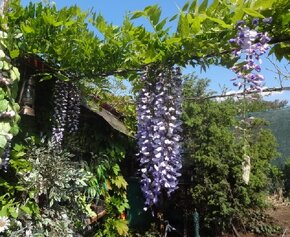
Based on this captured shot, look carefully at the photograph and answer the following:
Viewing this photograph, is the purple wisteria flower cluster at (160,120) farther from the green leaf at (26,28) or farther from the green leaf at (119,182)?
the green leaf at (119,182)

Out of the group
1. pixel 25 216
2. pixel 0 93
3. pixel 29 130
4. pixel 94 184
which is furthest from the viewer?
pixel 94 184

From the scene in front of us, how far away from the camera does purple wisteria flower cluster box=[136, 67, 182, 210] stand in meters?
3.13

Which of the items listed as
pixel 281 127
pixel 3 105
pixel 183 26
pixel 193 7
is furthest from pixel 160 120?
pixel 281 127

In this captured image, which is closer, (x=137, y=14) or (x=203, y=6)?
(x=203, y=6)

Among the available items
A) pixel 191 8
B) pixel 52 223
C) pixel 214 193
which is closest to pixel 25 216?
pixel 52 223

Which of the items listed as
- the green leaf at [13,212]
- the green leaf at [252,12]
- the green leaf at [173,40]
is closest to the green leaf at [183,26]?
the green leaf at [173,40]

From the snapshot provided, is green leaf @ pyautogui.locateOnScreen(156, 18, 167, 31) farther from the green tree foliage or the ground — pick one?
the ground

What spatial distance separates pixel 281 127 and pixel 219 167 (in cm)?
497

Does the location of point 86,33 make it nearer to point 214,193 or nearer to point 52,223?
point 52,223

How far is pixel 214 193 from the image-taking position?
19.0 feet

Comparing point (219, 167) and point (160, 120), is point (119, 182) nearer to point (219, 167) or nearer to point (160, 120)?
point (219, 167)

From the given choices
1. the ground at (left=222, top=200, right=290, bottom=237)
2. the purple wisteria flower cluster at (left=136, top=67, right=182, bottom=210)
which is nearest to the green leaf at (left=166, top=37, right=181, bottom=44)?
the purple wisteria flower cluster at (left=136, top=67, right=182, bottom=210)

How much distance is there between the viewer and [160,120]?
3203 millimetres

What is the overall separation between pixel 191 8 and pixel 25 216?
7.56ft
